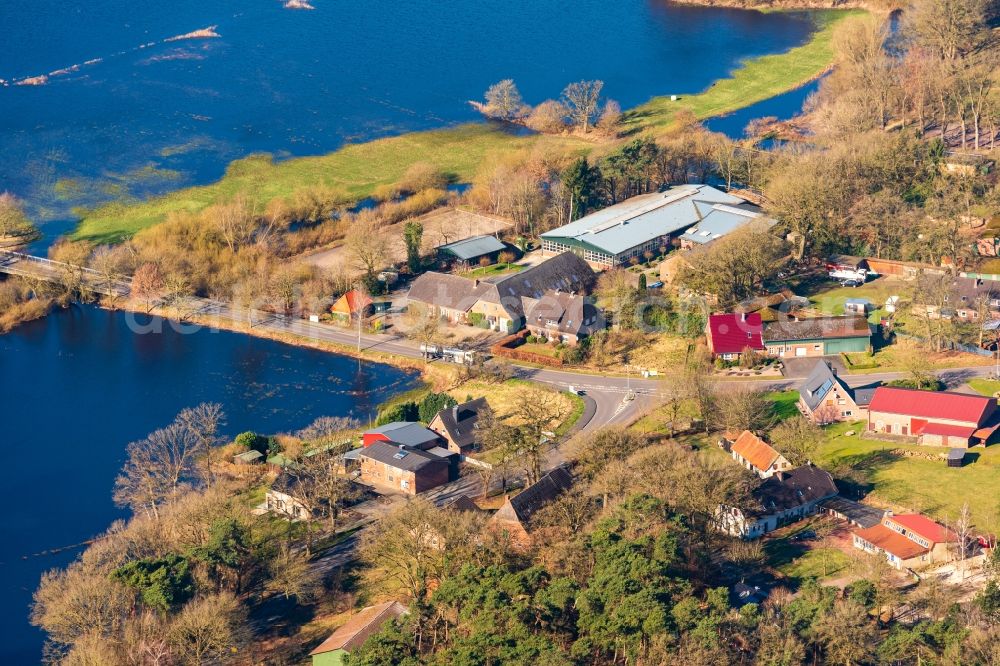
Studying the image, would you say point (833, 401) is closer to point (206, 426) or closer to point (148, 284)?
point (206, 426)

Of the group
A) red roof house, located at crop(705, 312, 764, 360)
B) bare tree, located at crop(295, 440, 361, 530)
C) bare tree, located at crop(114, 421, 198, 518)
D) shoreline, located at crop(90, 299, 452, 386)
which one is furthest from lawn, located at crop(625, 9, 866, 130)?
bare tree, located at crop(295, 440, 361, 530)

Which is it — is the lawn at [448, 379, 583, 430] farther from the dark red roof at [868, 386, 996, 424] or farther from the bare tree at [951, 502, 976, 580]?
the bare tree at [951, 502, 976, 580]

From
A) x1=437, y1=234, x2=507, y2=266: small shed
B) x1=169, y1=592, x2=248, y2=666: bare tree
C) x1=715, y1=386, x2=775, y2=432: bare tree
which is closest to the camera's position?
x1=169, y1=592, x2=248, y2=666: bare tree

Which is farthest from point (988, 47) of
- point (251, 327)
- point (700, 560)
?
point (700, 560)

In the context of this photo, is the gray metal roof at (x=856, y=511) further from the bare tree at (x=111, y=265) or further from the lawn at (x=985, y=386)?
the bare tree at (x=111, y=265)

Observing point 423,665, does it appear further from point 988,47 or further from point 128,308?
point 988,47

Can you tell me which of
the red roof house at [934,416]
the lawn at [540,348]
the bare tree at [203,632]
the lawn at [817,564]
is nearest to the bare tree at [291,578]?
the bare tree at [203,632]

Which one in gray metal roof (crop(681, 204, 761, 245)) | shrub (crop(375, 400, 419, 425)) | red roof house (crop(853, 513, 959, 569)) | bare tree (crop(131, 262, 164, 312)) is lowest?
red roof house (crop(853, 513, 959, 569))
